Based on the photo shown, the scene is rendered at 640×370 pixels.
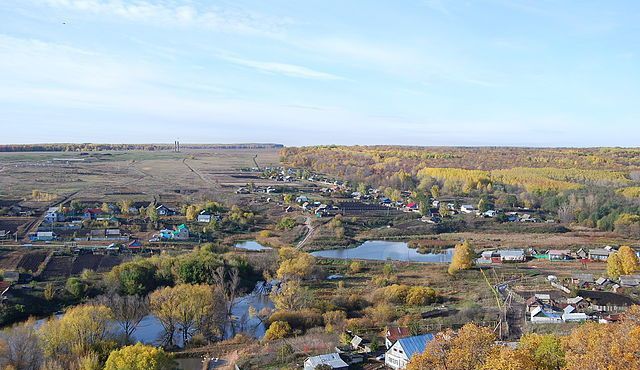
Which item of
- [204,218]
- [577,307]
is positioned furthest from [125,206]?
[577,307]

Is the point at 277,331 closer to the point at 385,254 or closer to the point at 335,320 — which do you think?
the point at 335,320

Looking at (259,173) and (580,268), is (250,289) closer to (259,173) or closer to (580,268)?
(580,268)

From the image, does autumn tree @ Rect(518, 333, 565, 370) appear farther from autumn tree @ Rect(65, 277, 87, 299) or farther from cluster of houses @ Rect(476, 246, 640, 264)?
cluster of houses @ Rect(476, 246, 640, 264)

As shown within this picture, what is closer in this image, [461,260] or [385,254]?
[461,260]

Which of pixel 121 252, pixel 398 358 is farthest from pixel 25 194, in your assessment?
pixel 398 358

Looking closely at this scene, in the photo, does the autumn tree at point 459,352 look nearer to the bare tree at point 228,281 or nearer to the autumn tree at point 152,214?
the bare tree at point 228,281

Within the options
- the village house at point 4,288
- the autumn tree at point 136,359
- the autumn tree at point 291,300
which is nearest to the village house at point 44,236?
the village house at point 4,288

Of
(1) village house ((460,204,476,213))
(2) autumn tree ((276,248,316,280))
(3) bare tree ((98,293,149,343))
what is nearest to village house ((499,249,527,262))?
(2) autumn tree ((276,248,316,280))
